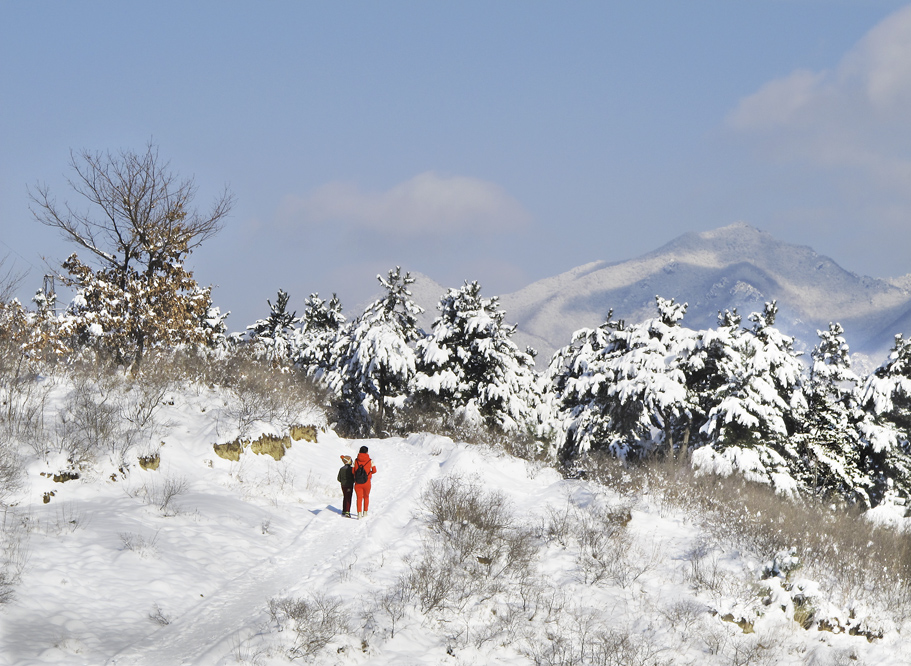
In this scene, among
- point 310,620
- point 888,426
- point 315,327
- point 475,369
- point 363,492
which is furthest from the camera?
point 315,327

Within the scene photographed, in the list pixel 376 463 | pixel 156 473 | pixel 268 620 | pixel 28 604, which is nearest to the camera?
pixel 28 604

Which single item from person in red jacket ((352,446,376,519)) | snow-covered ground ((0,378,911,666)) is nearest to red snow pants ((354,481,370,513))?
person in red jacket ((352,446,376,519))

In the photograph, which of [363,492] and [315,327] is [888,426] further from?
[315,327]

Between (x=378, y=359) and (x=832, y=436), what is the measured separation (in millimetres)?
21121

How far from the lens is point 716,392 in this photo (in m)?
21.8

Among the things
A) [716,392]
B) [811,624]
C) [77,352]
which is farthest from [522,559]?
[716,392]

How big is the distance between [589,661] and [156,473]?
8.94 m

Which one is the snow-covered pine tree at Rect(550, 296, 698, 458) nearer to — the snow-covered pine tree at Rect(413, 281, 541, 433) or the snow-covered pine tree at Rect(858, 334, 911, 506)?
the snow-covered pine tree at Rect(413, 281, 541, 433)

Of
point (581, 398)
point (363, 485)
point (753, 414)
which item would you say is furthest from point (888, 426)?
point (363, 485)

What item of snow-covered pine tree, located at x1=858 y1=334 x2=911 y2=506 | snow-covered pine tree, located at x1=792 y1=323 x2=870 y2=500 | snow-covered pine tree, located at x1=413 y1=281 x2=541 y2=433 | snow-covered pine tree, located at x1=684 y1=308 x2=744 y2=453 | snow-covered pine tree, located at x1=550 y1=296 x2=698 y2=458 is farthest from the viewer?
snow-covered pine tree, located at x1=413 y1=281 x2=541 y2=433

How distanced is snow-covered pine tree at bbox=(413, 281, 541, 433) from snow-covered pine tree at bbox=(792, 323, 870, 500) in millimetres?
12178

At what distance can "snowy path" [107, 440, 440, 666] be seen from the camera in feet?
21.4

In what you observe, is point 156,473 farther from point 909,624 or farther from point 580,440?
point 580,440

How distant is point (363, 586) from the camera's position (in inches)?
348
